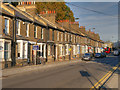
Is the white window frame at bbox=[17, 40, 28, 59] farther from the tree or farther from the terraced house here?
the tree

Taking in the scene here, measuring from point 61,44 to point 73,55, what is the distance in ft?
31.5

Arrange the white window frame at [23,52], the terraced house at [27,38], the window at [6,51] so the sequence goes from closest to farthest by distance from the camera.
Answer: the window at [6,51] → the terraced house at [27,38] → the white window frame at [23,52]

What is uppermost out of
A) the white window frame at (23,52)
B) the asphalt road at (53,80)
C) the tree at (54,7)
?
the tree at (54,7)

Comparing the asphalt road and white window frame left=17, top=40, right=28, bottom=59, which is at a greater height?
white window frame left=17, top=40, right=28, bottom=59

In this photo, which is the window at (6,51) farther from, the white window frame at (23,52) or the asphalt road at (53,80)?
the asphalt road at (53,80)

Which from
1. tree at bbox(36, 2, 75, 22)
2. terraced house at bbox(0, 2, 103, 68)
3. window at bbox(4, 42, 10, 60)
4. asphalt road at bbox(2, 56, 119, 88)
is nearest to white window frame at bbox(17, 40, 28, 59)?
terraced house at bbox(0, 2, 103, 68)

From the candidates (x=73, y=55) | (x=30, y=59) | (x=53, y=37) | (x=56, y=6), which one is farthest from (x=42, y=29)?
(x=56, y=6)

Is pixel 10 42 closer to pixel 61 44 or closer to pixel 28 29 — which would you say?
pixel 28 29

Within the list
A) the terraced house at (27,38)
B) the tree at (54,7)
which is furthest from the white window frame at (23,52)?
the tree at (54,7)

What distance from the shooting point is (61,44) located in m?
37.5

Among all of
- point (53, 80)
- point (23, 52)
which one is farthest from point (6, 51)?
point (53, 80)

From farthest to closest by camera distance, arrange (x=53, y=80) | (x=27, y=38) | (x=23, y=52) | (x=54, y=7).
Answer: (x=54, y=7) → (x=27, y=38) → (x=23, y=52) → (x=53, y=80)

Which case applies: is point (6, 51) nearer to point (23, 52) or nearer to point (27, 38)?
point (23, 52)

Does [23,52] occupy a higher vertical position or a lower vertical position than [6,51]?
lower
